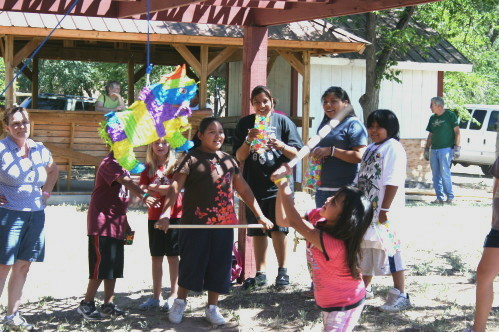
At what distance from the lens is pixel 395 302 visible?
227 inches

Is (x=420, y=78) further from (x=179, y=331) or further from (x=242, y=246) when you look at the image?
(x=179, y=331)

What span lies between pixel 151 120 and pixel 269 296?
205 cm

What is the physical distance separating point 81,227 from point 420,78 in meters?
10.1

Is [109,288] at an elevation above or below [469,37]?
below

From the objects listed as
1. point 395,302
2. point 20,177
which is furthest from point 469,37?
point 20,177

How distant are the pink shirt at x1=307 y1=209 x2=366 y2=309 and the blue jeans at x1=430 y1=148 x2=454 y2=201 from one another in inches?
366

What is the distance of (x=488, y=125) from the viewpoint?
2114 cm

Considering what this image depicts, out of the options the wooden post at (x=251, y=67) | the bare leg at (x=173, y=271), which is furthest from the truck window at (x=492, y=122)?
the bare leg at (x=173, y=271)

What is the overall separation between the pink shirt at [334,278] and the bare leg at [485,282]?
3.58ft

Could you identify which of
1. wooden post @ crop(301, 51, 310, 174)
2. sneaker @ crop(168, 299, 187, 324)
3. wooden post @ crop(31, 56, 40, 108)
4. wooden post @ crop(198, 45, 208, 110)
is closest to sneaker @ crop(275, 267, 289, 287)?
sneaker @ crop(168, 299, 187, 324)

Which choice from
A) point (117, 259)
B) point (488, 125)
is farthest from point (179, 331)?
point (488, 125)

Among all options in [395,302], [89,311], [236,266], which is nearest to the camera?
[89,311]

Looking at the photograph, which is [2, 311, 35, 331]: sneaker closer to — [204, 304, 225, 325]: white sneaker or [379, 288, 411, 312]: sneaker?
[204, 304, 225, 325]: white sneaker

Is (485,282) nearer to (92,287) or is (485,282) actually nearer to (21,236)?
(92,287)
